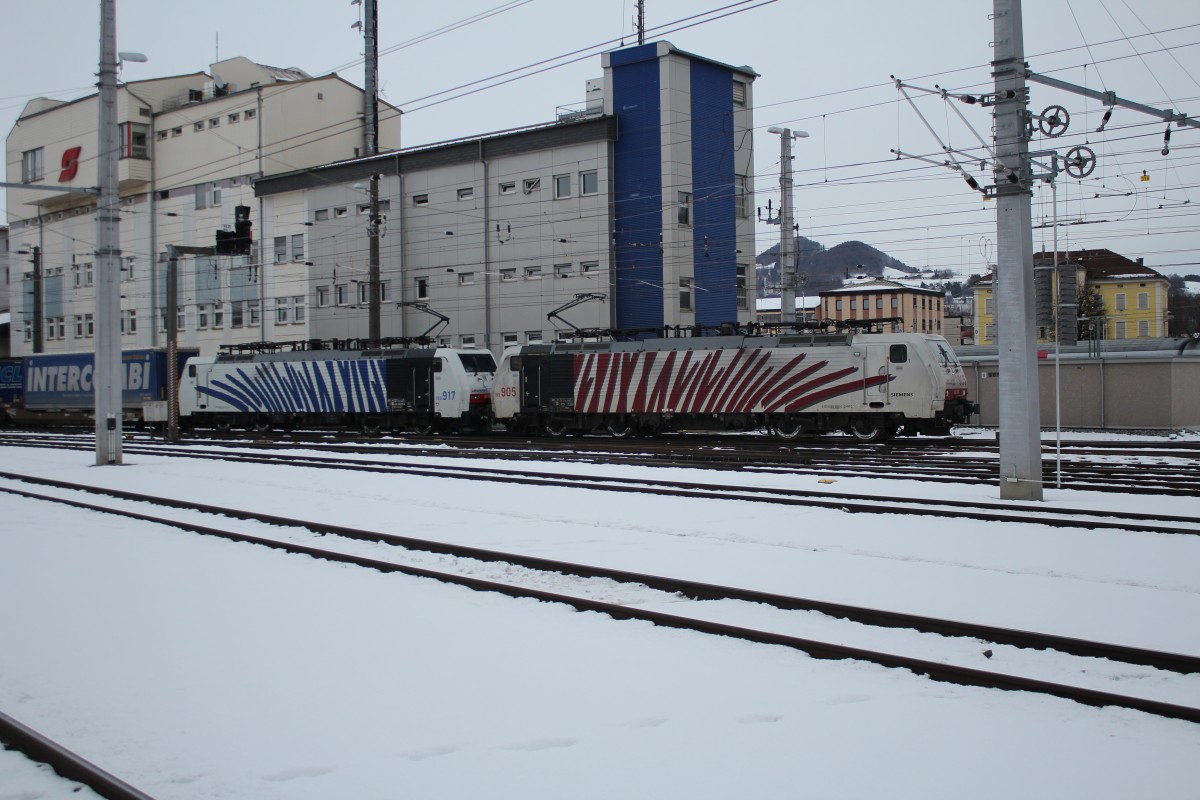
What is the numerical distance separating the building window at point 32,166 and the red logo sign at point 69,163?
3.09 m

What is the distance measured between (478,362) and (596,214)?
9057 mm

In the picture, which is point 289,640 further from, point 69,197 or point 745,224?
point 69,197

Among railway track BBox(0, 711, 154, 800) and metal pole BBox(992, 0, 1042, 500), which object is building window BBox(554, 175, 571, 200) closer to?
metal pole BBox(992, 0, 1042, 500)

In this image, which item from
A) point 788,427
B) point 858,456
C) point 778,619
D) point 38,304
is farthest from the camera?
point 38,304

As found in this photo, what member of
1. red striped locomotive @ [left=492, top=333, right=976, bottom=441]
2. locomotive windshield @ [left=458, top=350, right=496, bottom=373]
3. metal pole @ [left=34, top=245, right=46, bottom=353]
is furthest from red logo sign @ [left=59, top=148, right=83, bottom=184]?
red striped locomotive @ [left=492, top=333, right=976, bottom=441]

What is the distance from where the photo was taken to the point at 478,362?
104 ft

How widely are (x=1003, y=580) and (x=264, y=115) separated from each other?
149ft

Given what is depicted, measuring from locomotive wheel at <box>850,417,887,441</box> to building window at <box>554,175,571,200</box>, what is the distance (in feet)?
56.8

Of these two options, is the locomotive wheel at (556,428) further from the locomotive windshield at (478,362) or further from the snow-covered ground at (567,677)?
the snow-covered ground at (567,677)

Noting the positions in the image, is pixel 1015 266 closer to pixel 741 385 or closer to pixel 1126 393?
pixel 741 385

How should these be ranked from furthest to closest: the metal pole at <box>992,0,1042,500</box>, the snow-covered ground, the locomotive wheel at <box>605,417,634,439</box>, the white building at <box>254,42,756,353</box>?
the white building at <box>254,42,756,353</box>
the locomotive wheel at <box>605,417,634,439</box>
the metal pole at <box>992,0,1042,500</box>
the snow-covered ground

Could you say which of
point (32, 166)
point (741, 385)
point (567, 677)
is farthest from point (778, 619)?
point (32, 166)

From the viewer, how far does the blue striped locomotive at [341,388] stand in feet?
102

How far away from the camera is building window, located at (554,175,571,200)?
126 ft
